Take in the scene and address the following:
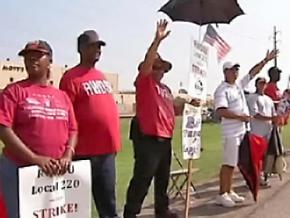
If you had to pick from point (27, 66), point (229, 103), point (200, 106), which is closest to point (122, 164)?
point (229, 103)

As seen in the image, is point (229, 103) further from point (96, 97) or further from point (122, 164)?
point (122, 164)

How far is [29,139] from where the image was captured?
14.9 feet

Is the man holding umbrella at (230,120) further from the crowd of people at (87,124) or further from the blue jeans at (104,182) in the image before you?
the blue jeans at (104,182)

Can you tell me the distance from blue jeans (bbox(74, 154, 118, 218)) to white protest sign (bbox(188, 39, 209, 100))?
5.44ft

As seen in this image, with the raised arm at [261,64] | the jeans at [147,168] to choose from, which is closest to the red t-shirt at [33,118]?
the jeans at [147,168]

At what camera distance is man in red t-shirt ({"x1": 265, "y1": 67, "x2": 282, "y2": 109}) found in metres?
11.3

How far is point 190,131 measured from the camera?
715cm

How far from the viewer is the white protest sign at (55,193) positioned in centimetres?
425

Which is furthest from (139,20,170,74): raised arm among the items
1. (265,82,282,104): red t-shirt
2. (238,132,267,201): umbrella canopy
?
(265,82,282,104): red t-shirt

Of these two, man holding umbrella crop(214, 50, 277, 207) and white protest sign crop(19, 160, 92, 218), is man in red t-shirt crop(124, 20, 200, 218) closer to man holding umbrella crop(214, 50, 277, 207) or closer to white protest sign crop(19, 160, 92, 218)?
man holding umbrella crop(214, 50, 277, 207)

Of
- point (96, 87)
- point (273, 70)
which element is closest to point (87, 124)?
point (96, 87)

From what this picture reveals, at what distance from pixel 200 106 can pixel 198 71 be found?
43 cm

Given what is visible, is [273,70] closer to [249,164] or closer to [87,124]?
[249,164]

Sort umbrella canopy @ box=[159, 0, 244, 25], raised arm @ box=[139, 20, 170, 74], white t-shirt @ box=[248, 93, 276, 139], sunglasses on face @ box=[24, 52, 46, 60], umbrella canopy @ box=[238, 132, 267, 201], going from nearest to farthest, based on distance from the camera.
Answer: sunglasses on face @ box=[24, 52, 46, 60] < raised arm @ box=[139, 20, 170, 74] < umbrella canopy @ box=[159, 0, 244, 25] < umbrella canopy @ box=[238, 132, 267, 201] < white t-shirt @ box=[248, 93, 276, 139]
